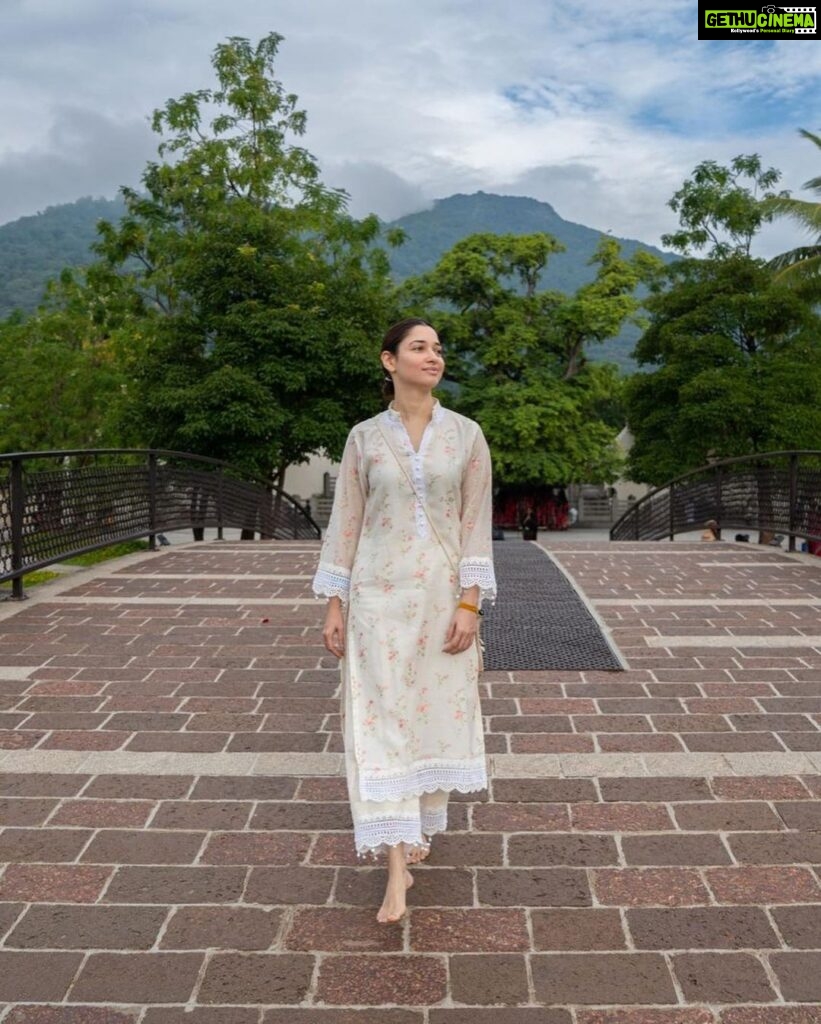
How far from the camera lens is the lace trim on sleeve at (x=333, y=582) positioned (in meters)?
3.05

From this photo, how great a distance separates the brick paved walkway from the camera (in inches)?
101

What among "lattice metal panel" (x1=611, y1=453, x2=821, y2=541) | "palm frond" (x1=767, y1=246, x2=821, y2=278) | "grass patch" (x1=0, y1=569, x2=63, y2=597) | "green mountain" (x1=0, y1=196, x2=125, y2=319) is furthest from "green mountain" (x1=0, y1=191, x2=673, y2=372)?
"grass patch" (x1=0, y1=569, x2=63, y2=597)

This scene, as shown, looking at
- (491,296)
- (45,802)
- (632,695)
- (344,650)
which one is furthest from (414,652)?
(491,296)

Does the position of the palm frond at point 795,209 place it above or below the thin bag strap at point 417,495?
above

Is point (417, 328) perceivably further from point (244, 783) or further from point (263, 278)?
point (263, 278)

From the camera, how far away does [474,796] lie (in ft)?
12.5

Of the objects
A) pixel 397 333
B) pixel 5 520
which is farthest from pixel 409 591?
pixel 5 520

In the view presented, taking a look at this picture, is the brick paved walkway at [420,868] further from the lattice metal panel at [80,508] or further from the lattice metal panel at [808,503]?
the lattice metal panel at [808,503]

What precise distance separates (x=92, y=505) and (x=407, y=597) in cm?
647

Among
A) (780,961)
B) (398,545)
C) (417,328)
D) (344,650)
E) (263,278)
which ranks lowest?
(780,961)

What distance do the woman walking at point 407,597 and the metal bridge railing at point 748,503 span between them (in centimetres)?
732

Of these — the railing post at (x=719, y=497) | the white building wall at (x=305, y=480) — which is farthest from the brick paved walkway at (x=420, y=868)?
the white building wall at (x=305, y=480)

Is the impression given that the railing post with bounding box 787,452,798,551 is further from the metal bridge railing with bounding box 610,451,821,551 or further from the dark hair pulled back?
the dark hair pulled back

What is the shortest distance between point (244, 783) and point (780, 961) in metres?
2.02
